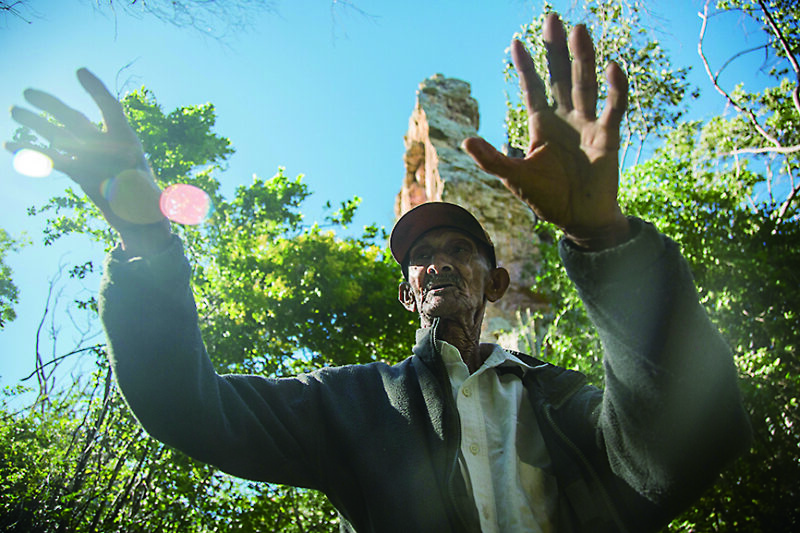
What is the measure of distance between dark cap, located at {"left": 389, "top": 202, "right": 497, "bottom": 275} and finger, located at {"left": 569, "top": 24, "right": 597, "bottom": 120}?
1.20m

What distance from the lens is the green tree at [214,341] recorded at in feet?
19.8

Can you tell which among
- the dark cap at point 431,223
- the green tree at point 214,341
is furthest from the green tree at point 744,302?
the green tree at point 214,341

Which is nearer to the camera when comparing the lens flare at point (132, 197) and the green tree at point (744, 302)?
the lens flare at point (132, 197)

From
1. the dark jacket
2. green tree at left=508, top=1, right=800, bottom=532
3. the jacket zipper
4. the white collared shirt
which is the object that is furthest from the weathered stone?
the dark jacket

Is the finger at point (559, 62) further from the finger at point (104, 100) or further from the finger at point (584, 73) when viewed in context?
the finger at point (104, 100)

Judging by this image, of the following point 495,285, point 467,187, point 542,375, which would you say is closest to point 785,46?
point 467,187

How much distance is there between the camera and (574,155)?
55.4 inches

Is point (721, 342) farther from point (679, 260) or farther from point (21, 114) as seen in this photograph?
point (21, 114)

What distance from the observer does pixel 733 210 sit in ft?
28.0

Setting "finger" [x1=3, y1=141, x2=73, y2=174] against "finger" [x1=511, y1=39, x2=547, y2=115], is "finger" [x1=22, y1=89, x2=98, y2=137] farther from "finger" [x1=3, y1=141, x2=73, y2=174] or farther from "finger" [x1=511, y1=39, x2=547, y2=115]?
"finger" [x1=511, y1=39, x2=547, y2=115]

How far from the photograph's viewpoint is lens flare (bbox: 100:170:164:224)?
4.87 ft

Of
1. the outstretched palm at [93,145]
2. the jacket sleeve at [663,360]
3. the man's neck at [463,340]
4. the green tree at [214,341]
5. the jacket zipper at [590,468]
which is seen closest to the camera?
the jacket sleeve at [663,360]

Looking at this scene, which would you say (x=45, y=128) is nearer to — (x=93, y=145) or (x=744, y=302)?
(x=93, y=145)

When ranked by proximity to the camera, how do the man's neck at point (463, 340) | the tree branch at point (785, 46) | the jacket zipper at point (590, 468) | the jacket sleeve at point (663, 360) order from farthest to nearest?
1. the tree branch at point (785, 46)
2. the man's neck at point (463, 340)
3. the jacket zipper at point (590, 468)
4. the jacket sleeve at point (663, 360)
